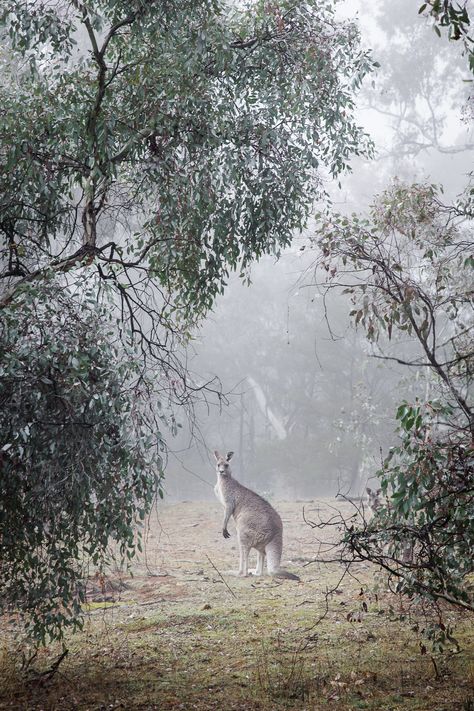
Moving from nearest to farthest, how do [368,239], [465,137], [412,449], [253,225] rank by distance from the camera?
[412,449], [368,239], [253,225], [465,137]

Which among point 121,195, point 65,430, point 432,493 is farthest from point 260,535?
point 65,430

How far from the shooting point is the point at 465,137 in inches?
1677

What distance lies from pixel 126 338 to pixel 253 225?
6.91 ft

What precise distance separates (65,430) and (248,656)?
308cm

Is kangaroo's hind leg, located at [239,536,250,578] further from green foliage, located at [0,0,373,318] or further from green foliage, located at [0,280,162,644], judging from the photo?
green foliage, located at [0,280,162,644]

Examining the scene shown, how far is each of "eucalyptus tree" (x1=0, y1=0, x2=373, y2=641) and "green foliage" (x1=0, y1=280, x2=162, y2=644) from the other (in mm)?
14

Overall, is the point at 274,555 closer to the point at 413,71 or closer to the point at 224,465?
the point at 224,465

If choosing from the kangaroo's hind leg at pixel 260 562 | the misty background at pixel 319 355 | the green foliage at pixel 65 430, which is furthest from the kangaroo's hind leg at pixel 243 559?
the misty background at pixel 319 355

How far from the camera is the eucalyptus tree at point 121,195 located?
5391 mm

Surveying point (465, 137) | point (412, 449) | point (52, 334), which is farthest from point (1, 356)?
point (465, 137)

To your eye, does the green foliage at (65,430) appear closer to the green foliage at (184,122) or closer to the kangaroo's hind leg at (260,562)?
the green foliage at (184,122)

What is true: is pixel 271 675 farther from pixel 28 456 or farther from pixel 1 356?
pixel 1 356

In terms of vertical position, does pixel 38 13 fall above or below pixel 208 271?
above

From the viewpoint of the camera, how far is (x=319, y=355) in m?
34.2
